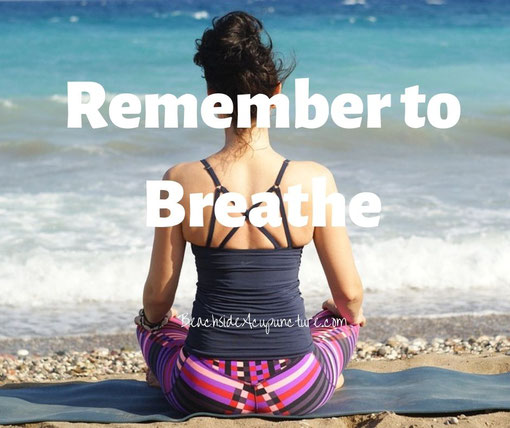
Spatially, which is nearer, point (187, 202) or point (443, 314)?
point (187, 202)

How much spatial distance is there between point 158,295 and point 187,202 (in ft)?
1.33

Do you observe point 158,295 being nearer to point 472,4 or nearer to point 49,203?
point 49,203

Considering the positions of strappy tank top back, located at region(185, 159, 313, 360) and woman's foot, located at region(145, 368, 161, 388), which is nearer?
strappy tank top back, located at region(185, 159, 313, 360)

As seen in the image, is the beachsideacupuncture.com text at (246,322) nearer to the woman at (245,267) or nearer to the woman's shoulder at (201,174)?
the woman at (245,267)

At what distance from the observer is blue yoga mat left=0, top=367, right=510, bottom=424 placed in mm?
3418

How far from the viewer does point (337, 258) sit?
3211 mm

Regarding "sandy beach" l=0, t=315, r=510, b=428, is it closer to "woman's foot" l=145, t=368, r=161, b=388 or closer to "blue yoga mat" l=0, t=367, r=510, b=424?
"blue yoga mat" l=0, t=367, r=510, b=424

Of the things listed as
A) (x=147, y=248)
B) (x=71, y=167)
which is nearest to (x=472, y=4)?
(x=71, y=167)

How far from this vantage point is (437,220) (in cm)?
827

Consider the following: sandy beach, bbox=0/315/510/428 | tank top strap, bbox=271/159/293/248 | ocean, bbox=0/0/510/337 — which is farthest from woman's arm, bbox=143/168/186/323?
sandy beach, bbox=0/315/510/428

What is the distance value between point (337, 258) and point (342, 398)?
667mm

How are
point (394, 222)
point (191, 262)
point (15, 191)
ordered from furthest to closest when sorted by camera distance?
point (15, 191) < point (394, 222) < point (191, 262)

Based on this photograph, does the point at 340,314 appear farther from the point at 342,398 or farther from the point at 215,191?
the point at 215,191

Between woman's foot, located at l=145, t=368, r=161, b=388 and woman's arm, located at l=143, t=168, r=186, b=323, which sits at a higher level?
woman's arm, located at l=143, t=168, r=186, b=323
